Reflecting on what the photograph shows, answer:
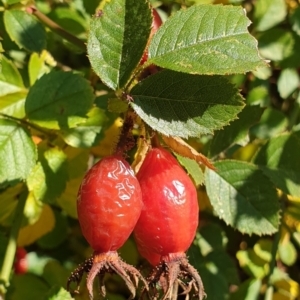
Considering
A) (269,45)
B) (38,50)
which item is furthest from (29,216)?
(269,45)

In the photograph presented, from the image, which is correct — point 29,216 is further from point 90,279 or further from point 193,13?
point 193,13

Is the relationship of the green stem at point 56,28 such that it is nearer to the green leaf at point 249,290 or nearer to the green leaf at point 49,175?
the green leaf at point 49,175

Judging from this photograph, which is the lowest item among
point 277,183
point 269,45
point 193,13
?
point 277,183

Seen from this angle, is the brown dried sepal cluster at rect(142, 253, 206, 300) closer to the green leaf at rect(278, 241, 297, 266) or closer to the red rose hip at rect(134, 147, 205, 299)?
the red rose hip at rect(134, 147, 205, 299)

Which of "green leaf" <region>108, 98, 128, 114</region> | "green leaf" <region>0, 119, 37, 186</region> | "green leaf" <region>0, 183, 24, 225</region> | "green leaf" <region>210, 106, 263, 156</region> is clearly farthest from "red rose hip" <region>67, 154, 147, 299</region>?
"green leaf" <region>0, 183, 24, 225</region>

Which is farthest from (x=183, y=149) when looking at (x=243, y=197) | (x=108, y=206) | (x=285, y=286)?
(x=285, y=286)
